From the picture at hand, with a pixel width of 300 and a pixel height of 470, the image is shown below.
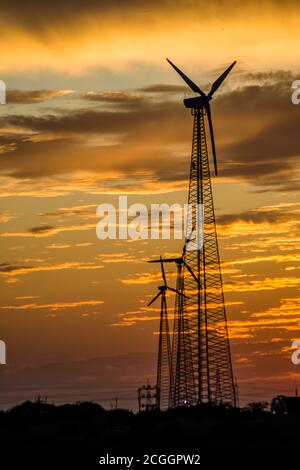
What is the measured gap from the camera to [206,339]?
431ft

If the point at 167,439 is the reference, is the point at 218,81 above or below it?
above

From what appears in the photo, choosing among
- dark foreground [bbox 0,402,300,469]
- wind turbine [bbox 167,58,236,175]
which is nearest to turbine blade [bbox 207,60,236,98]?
wind turbine [bbox 167,58,236,175]

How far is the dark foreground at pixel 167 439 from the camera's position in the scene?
12288 cm

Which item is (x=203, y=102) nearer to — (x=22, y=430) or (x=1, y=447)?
(x=1, y=447)

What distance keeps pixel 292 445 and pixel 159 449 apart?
1657 cm

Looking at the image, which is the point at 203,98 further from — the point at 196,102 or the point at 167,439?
the point at 167,439

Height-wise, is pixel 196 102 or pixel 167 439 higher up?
pixel 196 102

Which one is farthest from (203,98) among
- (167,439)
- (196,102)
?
(167,439)

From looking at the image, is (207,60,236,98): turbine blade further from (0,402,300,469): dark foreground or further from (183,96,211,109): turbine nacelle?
(0,402,300,469): dark foreground

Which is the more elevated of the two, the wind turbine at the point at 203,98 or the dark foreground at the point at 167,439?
the wind turbine at the point at 203,98

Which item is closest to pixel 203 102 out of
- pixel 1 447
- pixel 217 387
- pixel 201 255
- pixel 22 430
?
pixel 201 255

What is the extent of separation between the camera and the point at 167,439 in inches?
5256

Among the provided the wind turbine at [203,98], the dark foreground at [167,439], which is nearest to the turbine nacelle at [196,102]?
the wind turbine at [203,98]

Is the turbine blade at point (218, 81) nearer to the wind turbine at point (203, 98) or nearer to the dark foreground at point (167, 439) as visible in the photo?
the wind turbine at point (203, 98)
